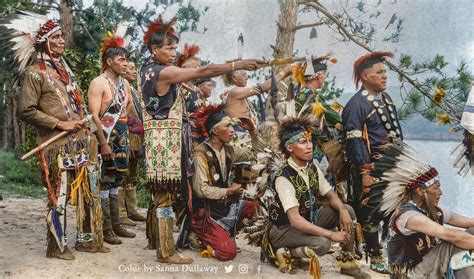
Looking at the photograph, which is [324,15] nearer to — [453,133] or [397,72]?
[397,72]

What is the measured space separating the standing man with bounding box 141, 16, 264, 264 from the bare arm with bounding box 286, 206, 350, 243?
0.90 metres

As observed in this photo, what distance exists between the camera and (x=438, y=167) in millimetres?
5090

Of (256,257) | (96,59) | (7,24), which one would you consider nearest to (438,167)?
(256,257)

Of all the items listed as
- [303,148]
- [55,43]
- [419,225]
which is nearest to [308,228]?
[303,148]

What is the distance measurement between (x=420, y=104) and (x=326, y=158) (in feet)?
3.11

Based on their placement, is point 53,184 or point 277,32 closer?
point 53,184

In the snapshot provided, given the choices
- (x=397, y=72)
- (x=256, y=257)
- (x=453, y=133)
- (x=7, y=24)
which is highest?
(x=7, y=24)

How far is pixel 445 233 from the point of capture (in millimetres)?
4371

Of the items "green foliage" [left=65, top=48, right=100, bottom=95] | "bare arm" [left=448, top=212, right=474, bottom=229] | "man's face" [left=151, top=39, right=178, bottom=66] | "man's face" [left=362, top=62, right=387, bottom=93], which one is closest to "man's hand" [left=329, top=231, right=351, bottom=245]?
"bare arm" [left=448, top=212, right=474, bottom=229]

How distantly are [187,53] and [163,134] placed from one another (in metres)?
1.28

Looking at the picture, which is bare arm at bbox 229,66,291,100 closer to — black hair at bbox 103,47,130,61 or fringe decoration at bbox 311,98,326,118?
fringe decoration at bbox 311,98,326,118

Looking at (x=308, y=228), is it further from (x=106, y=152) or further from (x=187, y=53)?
(x=187, y=53)

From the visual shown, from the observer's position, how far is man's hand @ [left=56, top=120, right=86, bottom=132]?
5.08 metres

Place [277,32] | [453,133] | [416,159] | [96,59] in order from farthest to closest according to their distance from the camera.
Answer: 1. [96,59]
2. [277,32]
3. [453,133]
4. [416,159]
